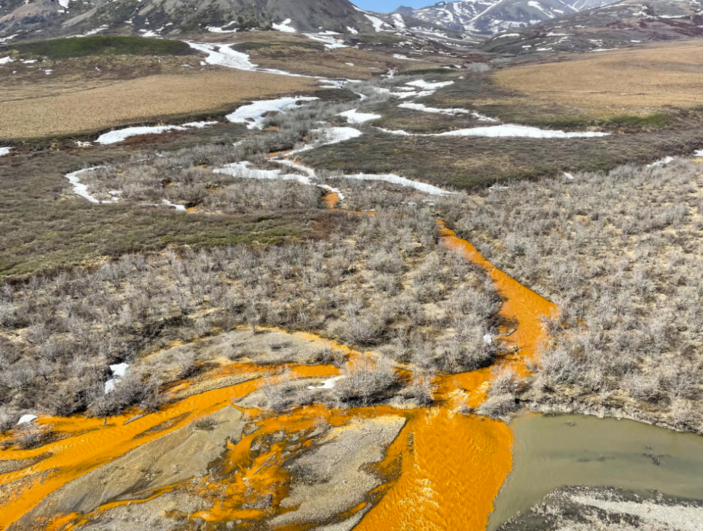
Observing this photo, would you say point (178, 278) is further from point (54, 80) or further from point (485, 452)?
point (54, 80)

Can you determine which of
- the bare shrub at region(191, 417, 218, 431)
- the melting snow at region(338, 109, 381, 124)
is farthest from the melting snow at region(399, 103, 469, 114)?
the bare shrub at region(191, 417, 218, 431)

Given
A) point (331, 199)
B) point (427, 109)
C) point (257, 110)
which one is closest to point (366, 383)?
point (331, 199)

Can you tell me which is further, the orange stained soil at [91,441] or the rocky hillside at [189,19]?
the rocky hillside at [189,19]

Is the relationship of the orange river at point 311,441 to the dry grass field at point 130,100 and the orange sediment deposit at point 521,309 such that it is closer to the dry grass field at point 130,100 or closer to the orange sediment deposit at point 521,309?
the orange sediment deposit at point 521,309

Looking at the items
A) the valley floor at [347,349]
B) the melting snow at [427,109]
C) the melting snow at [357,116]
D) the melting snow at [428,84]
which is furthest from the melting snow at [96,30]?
the valley floor at [347,349]

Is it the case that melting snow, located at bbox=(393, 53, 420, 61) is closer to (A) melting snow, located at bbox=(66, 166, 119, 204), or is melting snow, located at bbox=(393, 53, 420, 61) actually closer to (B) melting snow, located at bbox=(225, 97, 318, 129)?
(B) melting snow, located at bbox=(225, 97, 318, 129)

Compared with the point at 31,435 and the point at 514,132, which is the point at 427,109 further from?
the point at 31,435
